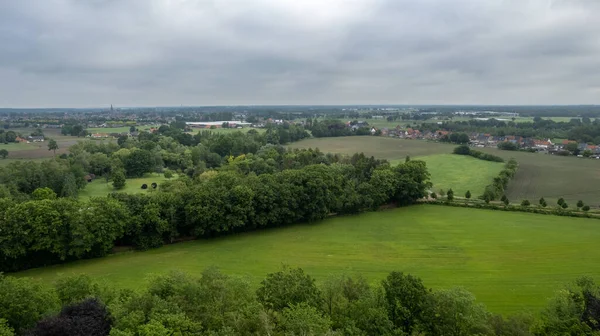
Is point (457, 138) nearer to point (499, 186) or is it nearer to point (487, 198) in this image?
point (499, 186)

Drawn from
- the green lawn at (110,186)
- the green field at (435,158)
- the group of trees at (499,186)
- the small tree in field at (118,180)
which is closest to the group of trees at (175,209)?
the green lawn at (110,186)

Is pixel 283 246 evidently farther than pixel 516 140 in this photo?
No

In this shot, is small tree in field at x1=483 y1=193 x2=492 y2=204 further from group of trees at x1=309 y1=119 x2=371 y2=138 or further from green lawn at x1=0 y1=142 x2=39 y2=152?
green lawn at x1=0 y1=142 x2=39 y2=152

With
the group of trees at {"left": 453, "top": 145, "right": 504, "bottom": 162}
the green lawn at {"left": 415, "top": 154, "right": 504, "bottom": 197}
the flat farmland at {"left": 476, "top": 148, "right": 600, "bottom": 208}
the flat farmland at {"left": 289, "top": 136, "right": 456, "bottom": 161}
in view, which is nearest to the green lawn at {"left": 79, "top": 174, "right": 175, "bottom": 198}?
the green lawn at {"left": 415, "top": 154, "right": 504, "bottom": 197}

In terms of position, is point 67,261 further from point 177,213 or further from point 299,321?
point 299,321

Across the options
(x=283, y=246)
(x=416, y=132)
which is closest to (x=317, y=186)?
(x=283, y=246)

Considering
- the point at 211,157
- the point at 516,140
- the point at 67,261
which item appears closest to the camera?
the point at 67,261

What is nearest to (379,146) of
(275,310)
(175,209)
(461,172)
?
(461,172)

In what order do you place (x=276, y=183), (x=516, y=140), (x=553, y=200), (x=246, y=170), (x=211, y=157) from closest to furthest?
(x=276, y=183), (x=553, y=200), (x=246, y=170), (x=211, y=157), (x=516, y=140)
